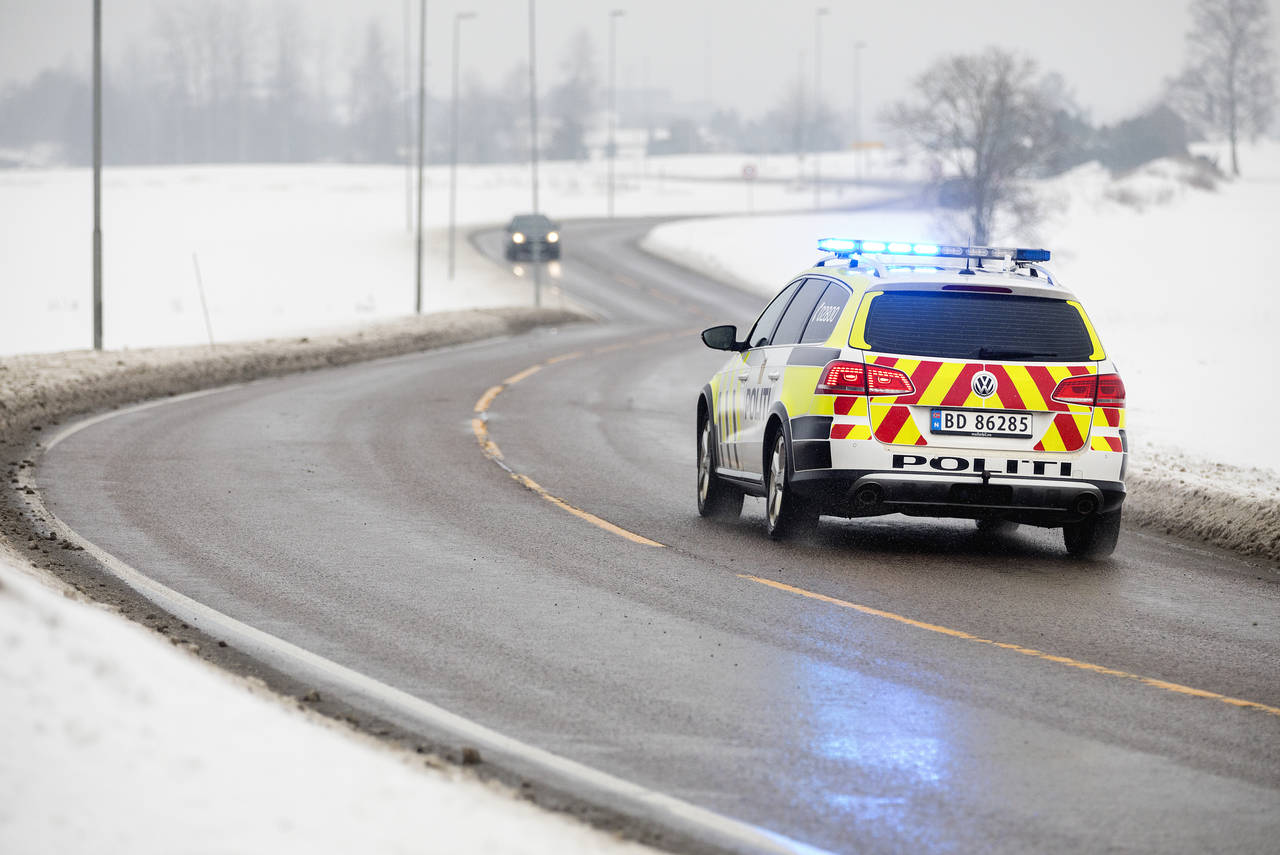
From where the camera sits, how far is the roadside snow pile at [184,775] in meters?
4.49

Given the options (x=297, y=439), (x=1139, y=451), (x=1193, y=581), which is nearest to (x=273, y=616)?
(x=1193, y=581)

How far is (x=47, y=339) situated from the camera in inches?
1598

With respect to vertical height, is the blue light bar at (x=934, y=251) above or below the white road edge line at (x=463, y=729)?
above

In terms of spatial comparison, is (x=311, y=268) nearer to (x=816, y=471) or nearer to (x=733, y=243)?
(x=733, y=243)

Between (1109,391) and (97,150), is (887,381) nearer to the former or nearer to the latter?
(1109,391)

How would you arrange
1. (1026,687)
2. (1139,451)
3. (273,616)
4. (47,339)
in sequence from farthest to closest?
(47,339), (1139,451), (273,616), (1026,687)

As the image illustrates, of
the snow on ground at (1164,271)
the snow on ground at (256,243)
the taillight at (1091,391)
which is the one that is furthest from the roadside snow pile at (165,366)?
the snow on ground at (1164,271)

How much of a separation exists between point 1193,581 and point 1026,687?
3.49m

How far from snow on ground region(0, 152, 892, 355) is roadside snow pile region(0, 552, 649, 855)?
33439 mm

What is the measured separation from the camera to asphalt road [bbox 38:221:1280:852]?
18.5 feet

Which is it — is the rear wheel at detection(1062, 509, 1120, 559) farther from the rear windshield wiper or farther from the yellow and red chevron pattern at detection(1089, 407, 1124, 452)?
the rear windshield wiper

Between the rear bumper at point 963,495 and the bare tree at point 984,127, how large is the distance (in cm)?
5190

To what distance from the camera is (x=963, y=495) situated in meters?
10.3

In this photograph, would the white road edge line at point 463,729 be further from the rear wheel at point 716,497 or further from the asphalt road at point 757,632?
the rear wheel at point 716,497
